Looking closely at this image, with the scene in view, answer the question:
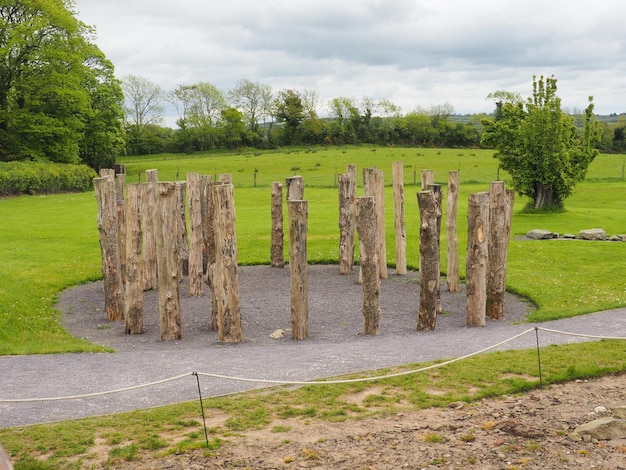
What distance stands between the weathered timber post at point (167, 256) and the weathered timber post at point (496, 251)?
267 inches

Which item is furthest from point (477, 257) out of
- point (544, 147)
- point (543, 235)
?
point (544, 147)

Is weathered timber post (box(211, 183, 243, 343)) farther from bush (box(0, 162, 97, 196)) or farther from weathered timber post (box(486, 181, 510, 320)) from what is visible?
bush (box(0, 162, 97, 196))

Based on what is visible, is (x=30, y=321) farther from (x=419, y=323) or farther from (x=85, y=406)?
(x=419, y=323)

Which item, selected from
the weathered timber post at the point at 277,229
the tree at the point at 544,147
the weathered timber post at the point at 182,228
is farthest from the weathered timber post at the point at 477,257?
the tree at the point at 544,147

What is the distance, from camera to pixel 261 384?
404 inches

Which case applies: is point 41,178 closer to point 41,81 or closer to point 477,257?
point 41,81

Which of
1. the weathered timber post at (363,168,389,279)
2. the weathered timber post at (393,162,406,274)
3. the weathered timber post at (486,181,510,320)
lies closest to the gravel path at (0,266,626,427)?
the weathered timber post at (486,181,510,320)

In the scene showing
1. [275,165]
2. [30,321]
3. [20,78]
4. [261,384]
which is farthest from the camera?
[275,165]

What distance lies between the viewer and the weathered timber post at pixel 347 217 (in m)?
19.7

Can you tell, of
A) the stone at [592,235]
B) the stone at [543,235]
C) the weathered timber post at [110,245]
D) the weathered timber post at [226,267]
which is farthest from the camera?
the stone at [543,235]

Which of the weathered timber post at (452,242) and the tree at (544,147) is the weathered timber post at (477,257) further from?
the tree at (544,147)

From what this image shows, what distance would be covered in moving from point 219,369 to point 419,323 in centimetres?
500

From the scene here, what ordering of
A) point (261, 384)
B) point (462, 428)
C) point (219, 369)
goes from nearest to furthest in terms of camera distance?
point (462, 428), point (261, 384), point (219, 369)

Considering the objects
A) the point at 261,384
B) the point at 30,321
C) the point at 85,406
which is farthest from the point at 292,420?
the point at 30,321
